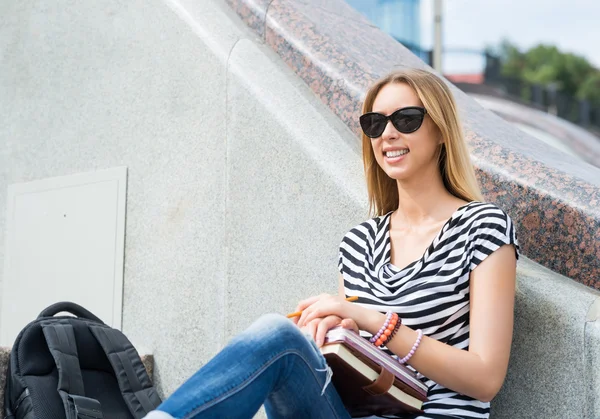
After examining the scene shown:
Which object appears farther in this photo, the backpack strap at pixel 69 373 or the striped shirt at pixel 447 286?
the backpack strap at pixel 69 373

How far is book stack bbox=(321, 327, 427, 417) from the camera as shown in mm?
2217

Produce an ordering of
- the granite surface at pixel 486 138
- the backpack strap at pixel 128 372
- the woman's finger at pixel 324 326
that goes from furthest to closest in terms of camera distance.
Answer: the backpack strap at pixel 128 372, the granite surface at pixel 486 138, the woman's finger at pixel 324 326

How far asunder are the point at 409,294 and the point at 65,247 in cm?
249

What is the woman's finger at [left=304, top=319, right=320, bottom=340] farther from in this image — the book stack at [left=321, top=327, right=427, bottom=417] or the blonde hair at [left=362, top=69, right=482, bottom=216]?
the blonde hair at [left=362, top=69, right=482, bottom=216]

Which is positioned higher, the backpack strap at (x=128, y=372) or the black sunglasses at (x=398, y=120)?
the black sunglasses at (x=398, y=120)

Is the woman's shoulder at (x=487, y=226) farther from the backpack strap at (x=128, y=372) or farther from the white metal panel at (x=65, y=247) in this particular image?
the white metal panel at (x=65, y=247)

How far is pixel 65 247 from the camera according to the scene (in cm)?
444

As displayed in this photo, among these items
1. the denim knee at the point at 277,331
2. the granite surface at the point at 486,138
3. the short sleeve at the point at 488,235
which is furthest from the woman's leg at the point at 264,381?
the granite surface at the point at 486,138

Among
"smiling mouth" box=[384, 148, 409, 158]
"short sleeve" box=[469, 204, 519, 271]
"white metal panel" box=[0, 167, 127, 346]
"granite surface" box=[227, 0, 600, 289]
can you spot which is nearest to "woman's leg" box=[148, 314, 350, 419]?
"short sleeve" box=[469, 204, 519, 271]

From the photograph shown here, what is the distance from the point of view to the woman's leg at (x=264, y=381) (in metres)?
2.00

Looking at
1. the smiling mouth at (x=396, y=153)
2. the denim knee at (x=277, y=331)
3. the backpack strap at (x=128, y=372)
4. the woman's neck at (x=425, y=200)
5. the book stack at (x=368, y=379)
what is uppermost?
the smiling mouth at (x=396, y=153)

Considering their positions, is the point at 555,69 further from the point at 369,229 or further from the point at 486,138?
the point at 369,229

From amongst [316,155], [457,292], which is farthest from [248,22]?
[457,292]

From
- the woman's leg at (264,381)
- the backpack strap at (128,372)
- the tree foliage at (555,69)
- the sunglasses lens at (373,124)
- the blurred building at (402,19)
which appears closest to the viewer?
the woman's leg at (264,381)
